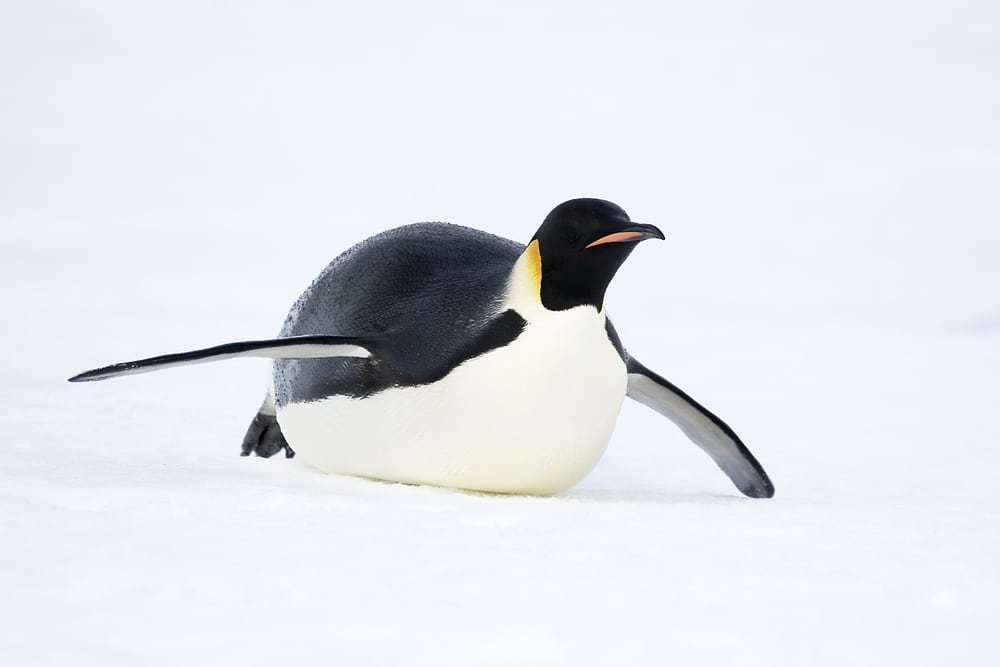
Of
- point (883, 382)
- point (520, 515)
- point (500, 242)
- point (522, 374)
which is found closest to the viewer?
point (520, 515)

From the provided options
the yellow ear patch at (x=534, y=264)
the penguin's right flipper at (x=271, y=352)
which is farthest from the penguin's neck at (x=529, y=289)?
the penguin's right flipper at (x=271, y=352)

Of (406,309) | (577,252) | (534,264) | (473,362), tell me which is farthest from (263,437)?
(577,252)

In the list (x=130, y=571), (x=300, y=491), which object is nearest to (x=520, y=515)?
(x=300, y=491)

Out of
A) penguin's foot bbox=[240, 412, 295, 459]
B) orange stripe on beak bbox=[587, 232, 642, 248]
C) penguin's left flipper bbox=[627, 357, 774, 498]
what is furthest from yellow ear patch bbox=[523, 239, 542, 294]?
penguin's foot bbox=[240, 412, 295, 459]

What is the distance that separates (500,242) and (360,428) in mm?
685

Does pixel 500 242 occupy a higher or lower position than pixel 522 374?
higher

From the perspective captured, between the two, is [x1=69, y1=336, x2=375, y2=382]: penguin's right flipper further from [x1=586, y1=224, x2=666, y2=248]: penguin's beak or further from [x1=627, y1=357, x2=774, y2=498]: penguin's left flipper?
[x1=627, y1=357, x2=774, y2=498]: penguin's left flipper

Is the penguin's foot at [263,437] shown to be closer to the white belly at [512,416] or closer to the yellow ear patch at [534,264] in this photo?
the white belly at [512,416]

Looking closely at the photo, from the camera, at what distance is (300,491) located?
9.00 feet

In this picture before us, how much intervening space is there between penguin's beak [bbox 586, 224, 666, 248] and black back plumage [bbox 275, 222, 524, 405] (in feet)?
0.85

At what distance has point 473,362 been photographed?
109 inches

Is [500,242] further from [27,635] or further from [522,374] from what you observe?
[27,635]

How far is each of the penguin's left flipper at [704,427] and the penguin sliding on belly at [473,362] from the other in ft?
0.78

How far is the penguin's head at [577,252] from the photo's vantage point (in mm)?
2734
